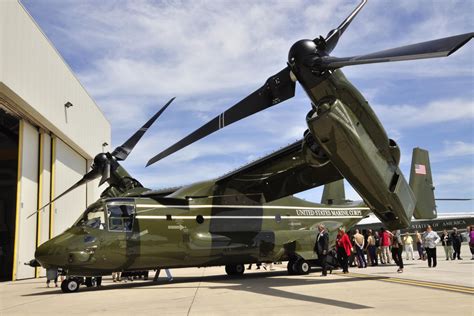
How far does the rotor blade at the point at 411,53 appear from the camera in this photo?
7.44 m

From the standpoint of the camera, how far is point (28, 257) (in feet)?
71.3

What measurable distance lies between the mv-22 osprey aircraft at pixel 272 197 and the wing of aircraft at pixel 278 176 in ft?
0.12

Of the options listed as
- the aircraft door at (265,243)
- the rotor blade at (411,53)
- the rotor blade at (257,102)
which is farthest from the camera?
the aircraft door at (265,243)

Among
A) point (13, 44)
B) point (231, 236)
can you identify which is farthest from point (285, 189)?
point (13, 44)

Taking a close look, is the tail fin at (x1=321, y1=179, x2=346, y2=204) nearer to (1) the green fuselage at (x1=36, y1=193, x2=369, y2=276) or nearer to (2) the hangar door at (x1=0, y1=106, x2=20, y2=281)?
(1) the green fuselage at (x1=36, y1=193, x2=369, y2=276)

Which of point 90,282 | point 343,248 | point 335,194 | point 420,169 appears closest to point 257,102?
point 420,169

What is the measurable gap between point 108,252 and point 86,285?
2.65 m

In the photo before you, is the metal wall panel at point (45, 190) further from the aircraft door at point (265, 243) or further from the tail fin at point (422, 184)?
the tail fin at point (422, 184)

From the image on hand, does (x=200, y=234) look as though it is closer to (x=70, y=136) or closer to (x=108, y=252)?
(x=108, y=252)

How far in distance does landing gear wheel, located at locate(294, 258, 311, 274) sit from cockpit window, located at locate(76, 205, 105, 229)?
7.43 metres

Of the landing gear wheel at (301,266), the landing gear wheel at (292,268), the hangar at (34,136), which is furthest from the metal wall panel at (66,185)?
the landing gear wheel at (301,266)

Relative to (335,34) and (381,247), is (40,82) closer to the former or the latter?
(335,34)

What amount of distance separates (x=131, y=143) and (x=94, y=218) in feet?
20.2

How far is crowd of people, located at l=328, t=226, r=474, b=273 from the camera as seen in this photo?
637 inches
